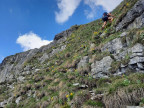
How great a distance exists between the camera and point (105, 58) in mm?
8531

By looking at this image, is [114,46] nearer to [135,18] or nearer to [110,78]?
[135,18]

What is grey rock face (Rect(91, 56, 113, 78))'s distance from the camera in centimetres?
786

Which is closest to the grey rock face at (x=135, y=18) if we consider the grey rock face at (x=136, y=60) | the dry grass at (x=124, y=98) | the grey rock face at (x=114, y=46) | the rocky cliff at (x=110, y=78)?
the rocky cliff at (x=110, y=78)

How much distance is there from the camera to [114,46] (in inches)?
350

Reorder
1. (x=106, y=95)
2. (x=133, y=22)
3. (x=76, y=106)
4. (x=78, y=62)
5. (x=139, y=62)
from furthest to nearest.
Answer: (x=78, y=62) < (x=133, y=22) < (x=139, y=62) < (x=76, y=106) < (x=106, y=95)

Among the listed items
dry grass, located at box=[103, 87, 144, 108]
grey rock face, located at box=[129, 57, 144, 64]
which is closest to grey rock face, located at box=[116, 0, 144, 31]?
grey rock face, located at box=[129, 57, 144, 64]

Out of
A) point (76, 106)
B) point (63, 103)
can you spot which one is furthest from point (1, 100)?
point (76, 106)

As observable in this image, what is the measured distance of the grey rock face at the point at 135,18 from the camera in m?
8.49

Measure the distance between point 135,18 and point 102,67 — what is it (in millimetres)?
5033

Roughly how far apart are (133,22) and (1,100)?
16297 millimetres

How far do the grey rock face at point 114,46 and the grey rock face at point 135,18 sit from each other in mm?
1804

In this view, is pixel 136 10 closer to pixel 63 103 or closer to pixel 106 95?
pixel 106 95

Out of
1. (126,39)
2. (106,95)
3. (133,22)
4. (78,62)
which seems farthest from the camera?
(78,62)

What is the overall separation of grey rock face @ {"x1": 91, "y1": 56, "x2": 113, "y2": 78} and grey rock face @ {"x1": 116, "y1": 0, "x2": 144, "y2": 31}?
11.8ft
